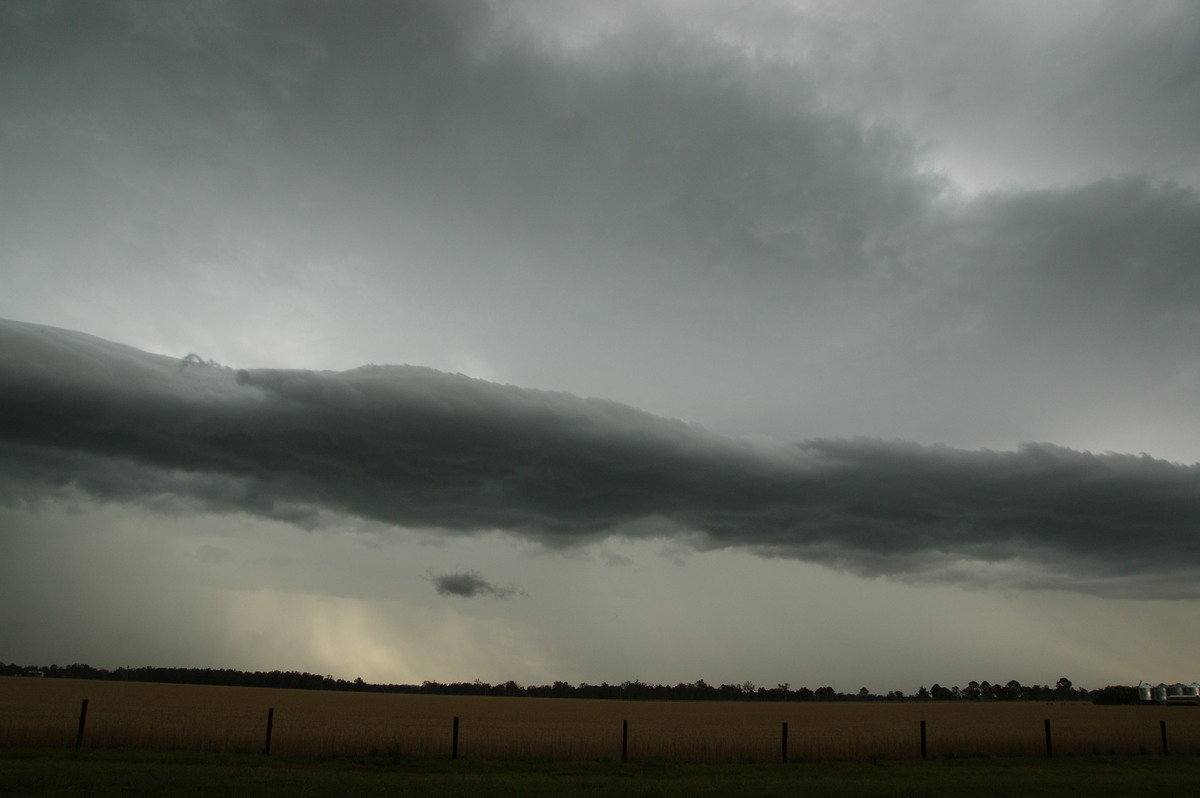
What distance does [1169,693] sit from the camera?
13262cm

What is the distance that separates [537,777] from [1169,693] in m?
149

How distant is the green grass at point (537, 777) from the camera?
22422 mm

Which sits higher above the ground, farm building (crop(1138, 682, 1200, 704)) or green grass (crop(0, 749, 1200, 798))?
green grass (crop(0, 749, 1200, 798))

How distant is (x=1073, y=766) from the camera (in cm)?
3447

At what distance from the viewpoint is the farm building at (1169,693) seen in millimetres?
125688

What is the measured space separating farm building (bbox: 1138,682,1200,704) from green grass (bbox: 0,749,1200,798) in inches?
4681

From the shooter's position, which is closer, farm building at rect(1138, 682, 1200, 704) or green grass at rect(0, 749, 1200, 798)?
green grass at rect(0, 749, 1200, 798)

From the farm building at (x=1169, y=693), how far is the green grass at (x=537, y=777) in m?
119

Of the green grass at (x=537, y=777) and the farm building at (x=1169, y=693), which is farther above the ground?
the green grass at (x=537, y=777)

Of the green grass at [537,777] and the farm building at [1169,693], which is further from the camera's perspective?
the farm building at [1169,693]

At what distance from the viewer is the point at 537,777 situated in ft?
90.7

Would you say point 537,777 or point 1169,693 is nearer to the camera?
point 537,777

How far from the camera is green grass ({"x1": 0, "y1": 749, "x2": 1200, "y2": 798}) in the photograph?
22.4 m

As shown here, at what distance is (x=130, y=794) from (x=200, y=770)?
5.27 m
